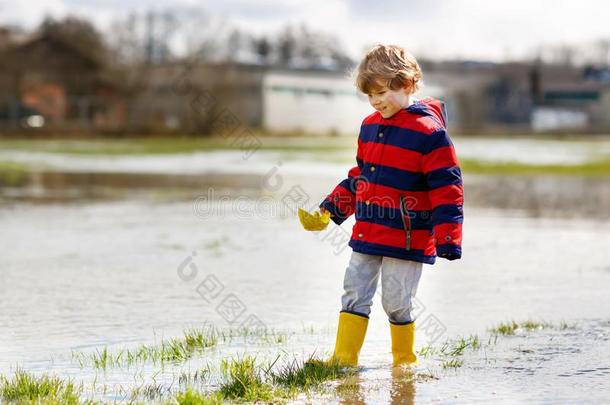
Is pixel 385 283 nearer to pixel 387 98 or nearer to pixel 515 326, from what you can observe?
pixel 387 98

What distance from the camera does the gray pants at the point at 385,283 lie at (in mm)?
5102

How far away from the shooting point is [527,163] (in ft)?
90.2

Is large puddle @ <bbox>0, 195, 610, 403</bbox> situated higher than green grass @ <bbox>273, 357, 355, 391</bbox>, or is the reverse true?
large puddle @ <bbox>0, 195, 610, 403</bbox>

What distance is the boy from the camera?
496cm

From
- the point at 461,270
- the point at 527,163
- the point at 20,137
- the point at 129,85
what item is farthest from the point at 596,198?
the point at 129,85

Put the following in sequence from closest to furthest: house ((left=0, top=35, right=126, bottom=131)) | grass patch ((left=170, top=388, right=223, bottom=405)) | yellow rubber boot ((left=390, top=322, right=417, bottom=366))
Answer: grass patch ((left=170, top=388, right=223, bottom=405)), yellow rubber boot ((left=390, top=322, right=417, bottom=366)), house ((left=0, top=35, right=126, bottom=131))

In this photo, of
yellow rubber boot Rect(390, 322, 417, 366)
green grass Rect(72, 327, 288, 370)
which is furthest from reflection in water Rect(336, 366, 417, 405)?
green grass Rect(72, 327, 288, 370)

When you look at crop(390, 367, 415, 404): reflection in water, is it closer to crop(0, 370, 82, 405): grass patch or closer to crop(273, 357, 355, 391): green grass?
crop(273, 357, 355, 391): green grass

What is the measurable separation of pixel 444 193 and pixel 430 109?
0.43 m

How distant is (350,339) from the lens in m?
5.15

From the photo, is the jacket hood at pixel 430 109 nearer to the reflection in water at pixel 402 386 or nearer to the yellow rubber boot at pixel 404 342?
the yellow rubber boot at pixel 404 342

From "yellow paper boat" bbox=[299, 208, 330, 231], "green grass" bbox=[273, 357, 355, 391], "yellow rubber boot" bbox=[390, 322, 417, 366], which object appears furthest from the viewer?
"yellow paper boat" bbox=[299, 208, 330, 231]

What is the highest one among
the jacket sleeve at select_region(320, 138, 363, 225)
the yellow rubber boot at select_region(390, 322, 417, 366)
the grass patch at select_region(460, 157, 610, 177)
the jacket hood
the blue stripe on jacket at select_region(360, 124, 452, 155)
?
the grass patch at select_region(460, 157, 610, 177)

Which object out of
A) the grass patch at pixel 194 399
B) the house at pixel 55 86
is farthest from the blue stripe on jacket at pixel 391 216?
the house at pixel 55 86
